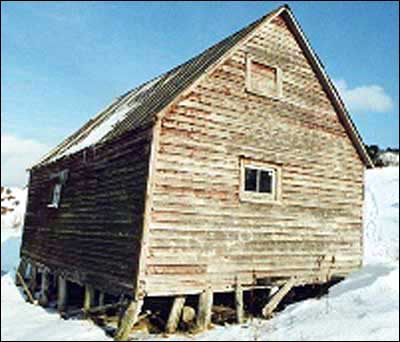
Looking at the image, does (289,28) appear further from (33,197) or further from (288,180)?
(33,197)

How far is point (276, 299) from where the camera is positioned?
11.5 metres

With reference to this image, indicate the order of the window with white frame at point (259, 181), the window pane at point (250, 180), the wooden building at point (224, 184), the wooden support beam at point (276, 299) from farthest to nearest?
the window pane at point (250, 180), the window with white frame at point (259, 181), the wooden support beam at point (276, 299), the wooden building at point (224, 184)

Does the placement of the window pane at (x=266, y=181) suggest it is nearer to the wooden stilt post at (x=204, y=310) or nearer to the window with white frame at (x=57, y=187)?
the wooden stilt post at (x=204, y=310)

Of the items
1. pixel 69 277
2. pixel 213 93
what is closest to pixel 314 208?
pixel 213 93

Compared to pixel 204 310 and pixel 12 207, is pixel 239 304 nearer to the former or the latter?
pixel 204 310

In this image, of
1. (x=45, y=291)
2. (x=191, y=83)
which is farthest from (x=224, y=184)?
(x=45, y=291)

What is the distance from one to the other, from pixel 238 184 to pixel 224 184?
16.7 inches

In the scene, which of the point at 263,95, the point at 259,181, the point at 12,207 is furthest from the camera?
the point at 12,207

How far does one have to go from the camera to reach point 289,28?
43.1 feet

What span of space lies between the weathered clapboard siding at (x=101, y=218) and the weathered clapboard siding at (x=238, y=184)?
60 cm

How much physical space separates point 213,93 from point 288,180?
10.2 ft

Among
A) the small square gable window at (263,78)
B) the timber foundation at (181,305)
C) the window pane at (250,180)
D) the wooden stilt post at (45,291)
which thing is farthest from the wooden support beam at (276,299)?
the wooden stilt post at (45,291)

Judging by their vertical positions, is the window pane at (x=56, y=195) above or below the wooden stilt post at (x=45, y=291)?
above

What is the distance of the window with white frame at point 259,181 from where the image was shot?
447 inches
